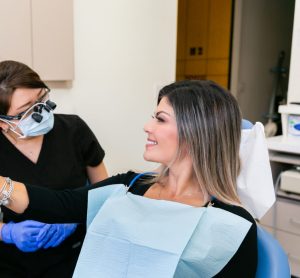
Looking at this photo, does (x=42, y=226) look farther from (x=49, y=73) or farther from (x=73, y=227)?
(x=49, y=73)

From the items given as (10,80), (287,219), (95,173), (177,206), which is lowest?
(287,219)

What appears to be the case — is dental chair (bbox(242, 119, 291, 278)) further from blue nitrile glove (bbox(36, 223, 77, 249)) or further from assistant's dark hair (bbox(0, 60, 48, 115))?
assistant's dark hair (bbox(0, 60, 48, 115))

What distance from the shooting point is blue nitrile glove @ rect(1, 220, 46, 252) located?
1.19 meters

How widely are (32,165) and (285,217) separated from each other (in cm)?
138

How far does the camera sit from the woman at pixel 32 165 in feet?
4.13

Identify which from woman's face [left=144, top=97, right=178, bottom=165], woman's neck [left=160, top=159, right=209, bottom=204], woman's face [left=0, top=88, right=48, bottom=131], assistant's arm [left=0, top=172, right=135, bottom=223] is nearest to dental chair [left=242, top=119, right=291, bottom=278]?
woman's neck [left=160, top=159, right=209, bottom=204]

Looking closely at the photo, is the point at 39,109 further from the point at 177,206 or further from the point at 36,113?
the point at 177,206

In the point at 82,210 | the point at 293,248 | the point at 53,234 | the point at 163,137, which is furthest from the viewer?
the point at 293,248

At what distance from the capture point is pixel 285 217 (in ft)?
6.47

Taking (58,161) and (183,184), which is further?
(58,161)

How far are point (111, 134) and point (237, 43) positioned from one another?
5.93 ft

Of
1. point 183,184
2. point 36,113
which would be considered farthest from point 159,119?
point 36,113

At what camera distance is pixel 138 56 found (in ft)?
6.97

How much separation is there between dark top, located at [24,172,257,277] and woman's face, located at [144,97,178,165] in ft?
0.53
